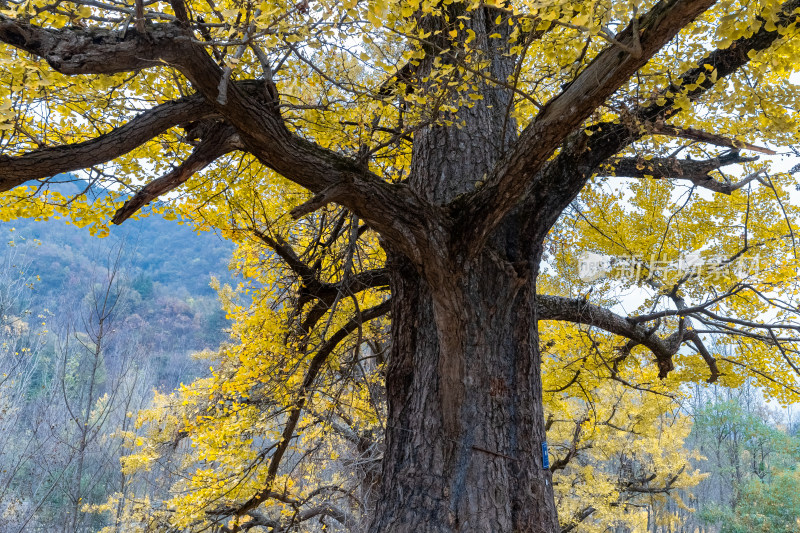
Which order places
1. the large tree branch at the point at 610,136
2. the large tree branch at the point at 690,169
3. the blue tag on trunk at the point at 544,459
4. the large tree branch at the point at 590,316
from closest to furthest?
the large tree branch at the point at 610,136, the blue tag on trunk at the point at 544,459, the large tree branch at the point at 690,169, the large tree branch at the point at 590,316

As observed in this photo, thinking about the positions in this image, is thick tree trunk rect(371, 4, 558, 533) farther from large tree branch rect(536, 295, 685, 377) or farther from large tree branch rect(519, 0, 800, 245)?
large tree branch rect(536, 295, 685, 377)

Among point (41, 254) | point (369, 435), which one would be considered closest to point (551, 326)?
point (369, 435)

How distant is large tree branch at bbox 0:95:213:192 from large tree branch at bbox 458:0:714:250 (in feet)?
4.82

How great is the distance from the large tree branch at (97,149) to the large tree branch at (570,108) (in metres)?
1.47

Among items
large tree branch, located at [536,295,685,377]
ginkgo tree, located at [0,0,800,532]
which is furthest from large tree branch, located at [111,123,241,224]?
large tree branch, located at [536,295,685,377]

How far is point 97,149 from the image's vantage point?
6.52ft

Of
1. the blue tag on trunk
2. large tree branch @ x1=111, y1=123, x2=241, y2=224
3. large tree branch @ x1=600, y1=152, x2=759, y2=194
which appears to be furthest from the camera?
large tree branch @ x1=600, y1=152, x2=759, y2=194

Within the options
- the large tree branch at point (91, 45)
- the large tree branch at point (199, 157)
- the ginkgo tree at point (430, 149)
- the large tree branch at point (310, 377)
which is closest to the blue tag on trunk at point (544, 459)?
the ginkgo tree at point (430, 149)

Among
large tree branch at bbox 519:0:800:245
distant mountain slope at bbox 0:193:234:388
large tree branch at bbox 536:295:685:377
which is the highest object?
distant mountain slope at bbox 0:193:234:388

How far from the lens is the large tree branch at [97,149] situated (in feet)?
6.17

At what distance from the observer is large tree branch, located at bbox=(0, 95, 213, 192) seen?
188 centimetres

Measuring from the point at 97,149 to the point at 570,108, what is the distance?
2.08 meters

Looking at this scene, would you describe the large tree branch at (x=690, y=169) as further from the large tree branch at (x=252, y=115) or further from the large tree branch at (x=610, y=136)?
the large tree branch at (x=252, y=115)

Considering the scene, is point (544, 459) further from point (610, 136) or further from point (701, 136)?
point (701, 136)
